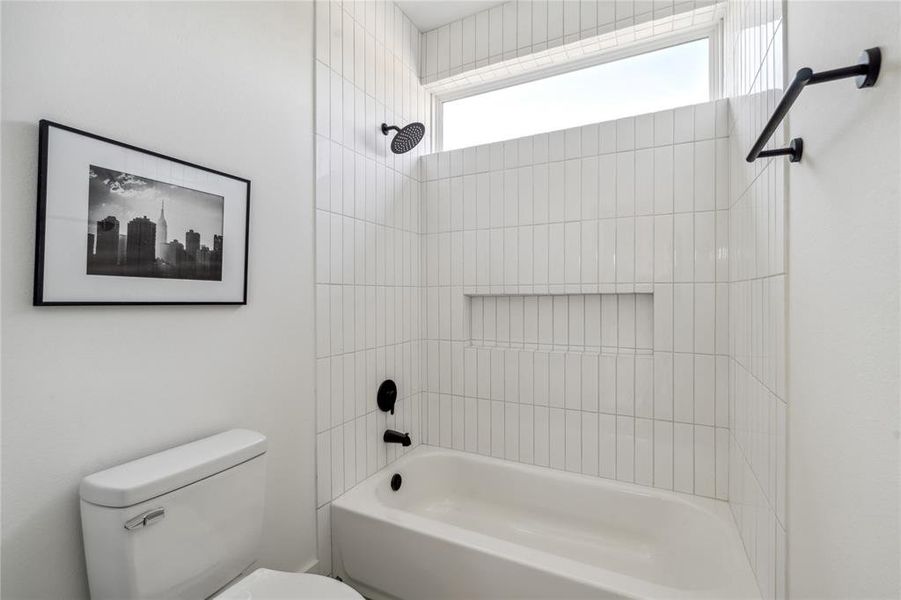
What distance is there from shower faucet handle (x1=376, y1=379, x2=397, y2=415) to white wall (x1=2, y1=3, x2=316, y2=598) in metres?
0.43

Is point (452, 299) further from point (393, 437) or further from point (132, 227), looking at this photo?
point (132, 227)

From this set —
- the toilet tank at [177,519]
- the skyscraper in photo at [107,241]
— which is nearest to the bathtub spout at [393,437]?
the toilet tank at [177,519]

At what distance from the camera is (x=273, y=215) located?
1.53 m

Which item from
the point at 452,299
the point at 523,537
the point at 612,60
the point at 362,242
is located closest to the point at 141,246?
the point at 362,242

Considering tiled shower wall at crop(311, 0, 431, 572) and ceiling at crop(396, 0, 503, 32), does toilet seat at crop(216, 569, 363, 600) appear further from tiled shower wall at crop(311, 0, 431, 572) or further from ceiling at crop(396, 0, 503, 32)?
ceiling at crop(396, 0, 503, 32)

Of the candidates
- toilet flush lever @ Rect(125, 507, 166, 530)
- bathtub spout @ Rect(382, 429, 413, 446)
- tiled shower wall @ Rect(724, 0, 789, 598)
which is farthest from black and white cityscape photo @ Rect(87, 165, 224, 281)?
tiled shower wall @ Rect(724, 0, 789, 598)

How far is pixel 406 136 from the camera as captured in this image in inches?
76.7

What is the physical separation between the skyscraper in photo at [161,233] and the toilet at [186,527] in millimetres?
570

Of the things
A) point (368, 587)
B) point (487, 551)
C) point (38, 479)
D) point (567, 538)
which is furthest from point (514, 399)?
point (38, 479)

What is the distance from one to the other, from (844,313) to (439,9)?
7.79 feet

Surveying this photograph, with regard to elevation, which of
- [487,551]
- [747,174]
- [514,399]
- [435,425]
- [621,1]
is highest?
[621,1]

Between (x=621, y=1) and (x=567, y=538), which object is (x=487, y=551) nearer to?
(x=567, y=538)

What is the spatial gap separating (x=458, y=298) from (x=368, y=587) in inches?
56.6

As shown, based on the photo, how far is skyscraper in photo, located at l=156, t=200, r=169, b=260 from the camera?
1143 millimetres
